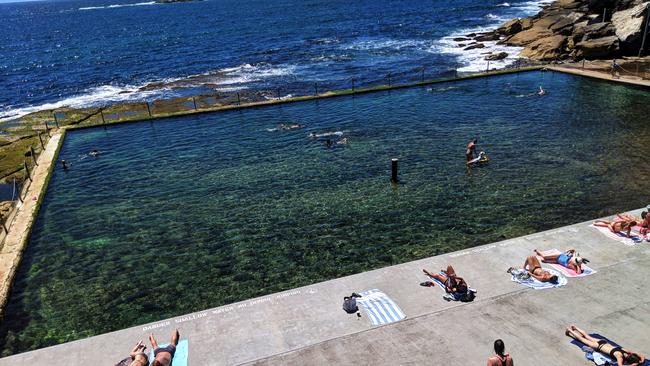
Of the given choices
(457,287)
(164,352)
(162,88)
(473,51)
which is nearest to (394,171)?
(457,287)

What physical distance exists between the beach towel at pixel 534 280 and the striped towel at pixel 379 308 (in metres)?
4.95

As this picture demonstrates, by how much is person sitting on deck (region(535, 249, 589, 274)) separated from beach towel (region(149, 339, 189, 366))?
13.9m

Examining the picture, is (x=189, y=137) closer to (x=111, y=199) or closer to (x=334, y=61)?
(x=111, y=199)

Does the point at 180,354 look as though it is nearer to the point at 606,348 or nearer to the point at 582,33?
the point at 606,348

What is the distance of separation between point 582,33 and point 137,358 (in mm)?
65147

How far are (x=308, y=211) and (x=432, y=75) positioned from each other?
1607 inches

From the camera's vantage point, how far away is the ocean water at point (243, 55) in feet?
208

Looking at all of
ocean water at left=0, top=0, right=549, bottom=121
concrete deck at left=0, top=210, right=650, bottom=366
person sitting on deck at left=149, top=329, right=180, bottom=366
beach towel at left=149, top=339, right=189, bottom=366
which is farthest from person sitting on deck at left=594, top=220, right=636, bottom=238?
ocean water at left=0, top=0, right=549, bottom=121

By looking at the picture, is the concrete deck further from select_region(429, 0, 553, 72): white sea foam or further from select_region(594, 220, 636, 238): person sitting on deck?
select_region(429, 0, 553, 72): white sea foam

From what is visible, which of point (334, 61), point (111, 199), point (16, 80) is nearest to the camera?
point (111, 199)

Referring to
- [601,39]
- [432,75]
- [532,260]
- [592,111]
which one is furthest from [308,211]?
[601,39]

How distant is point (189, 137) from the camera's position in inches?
1571

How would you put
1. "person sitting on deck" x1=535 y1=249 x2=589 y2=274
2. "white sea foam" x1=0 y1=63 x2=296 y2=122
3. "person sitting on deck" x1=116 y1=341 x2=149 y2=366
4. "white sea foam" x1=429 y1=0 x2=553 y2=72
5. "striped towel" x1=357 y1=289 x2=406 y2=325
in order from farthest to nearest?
"white sea foam" x1=429 y1=0 x2=553 y2=72 → "white sea foam" x1=0 y1=63 x2=296 y2=122 → "person sitting on deck" x1=535 y1=249 x2=589 y2=274 → "striped towel" x1=357 y1=289 x2=406 y2=325 → "person sitting on deck" x1=116 y1=341 x2=149 y2=366

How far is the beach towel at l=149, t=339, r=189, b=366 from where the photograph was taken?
14230 mm
